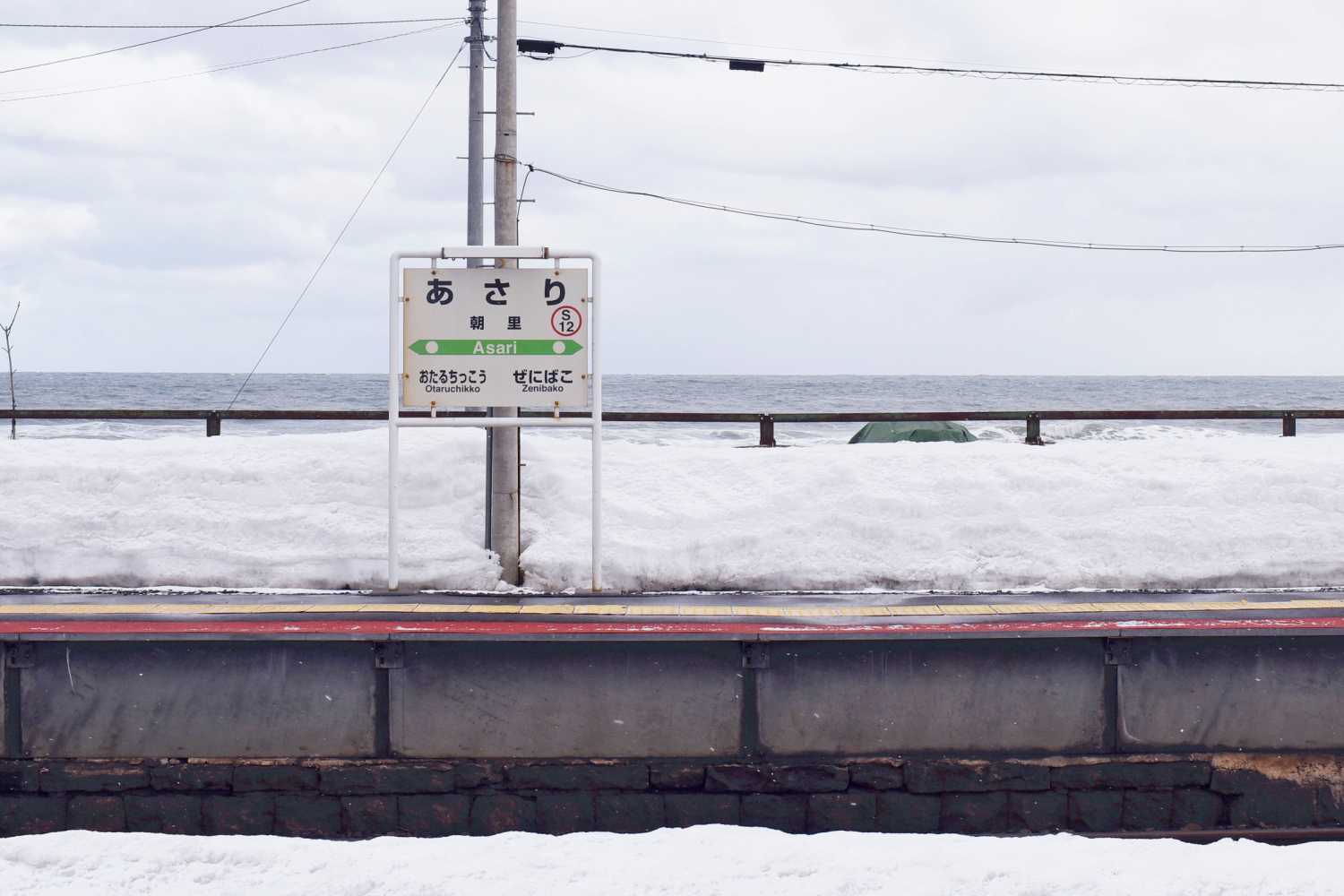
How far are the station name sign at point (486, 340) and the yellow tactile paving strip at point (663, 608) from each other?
5.65 ft

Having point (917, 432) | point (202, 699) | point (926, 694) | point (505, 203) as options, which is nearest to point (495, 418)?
point (505, 203)

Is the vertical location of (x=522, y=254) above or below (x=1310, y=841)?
above

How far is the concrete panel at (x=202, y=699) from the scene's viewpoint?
573 cm

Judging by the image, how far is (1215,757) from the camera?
19.4 ft

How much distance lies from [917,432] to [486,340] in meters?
8.09

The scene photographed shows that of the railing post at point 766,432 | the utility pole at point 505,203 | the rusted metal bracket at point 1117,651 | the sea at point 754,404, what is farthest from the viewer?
the sea at point 754,404

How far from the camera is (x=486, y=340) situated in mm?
7449

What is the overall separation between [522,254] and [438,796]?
409 cm

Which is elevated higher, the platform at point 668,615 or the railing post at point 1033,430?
the railing post at point 1033,430

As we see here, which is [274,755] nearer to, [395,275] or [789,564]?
[395,275]

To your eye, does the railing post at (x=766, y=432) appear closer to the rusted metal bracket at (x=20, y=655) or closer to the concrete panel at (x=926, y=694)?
the concrete panel at (x=926, y=694)

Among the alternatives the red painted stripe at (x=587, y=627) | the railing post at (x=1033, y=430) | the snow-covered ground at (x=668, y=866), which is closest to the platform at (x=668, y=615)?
the red painted stripe at (x=587, y=627)

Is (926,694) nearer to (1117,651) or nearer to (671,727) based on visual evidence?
(1117,651)

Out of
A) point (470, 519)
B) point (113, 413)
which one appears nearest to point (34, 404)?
point (113, 413)
